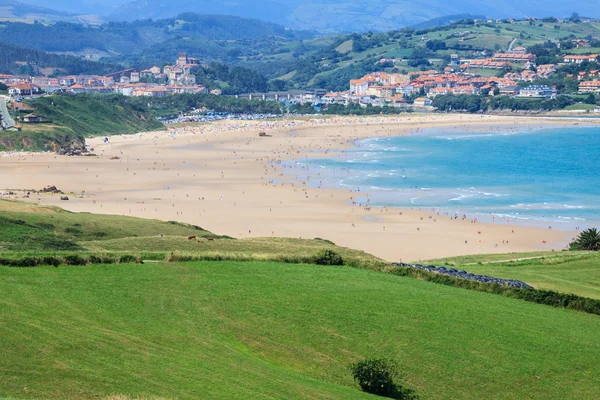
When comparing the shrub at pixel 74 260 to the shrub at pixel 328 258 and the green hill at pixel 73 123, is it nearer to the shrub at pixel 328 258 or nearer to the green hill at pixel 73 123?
the shrub at pixel 328 258

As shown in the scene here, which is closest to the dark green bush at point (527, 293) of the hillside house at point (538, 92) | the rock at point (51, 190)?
the rock at point (51, 190)

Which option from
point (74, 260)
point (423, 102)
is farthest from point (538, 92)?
point (74, 260)

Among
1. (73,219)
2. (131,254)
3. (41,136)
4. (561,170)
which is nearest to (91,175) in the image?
(41,136)

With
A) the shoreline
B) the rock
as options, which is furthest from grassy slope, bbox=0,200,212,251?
the shoreline

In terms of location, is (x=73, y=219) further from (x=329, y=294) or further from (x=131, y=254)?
(x=329, y=294)

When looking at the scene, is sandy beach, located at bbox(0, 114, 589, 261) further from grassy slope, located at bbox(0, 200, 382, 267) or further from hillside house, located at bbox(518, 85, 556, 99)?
hillside house, located at bbox(518, 85, 556, 99)

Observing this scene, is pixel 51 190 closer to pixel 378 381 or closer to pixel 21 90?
pixel 378 381
